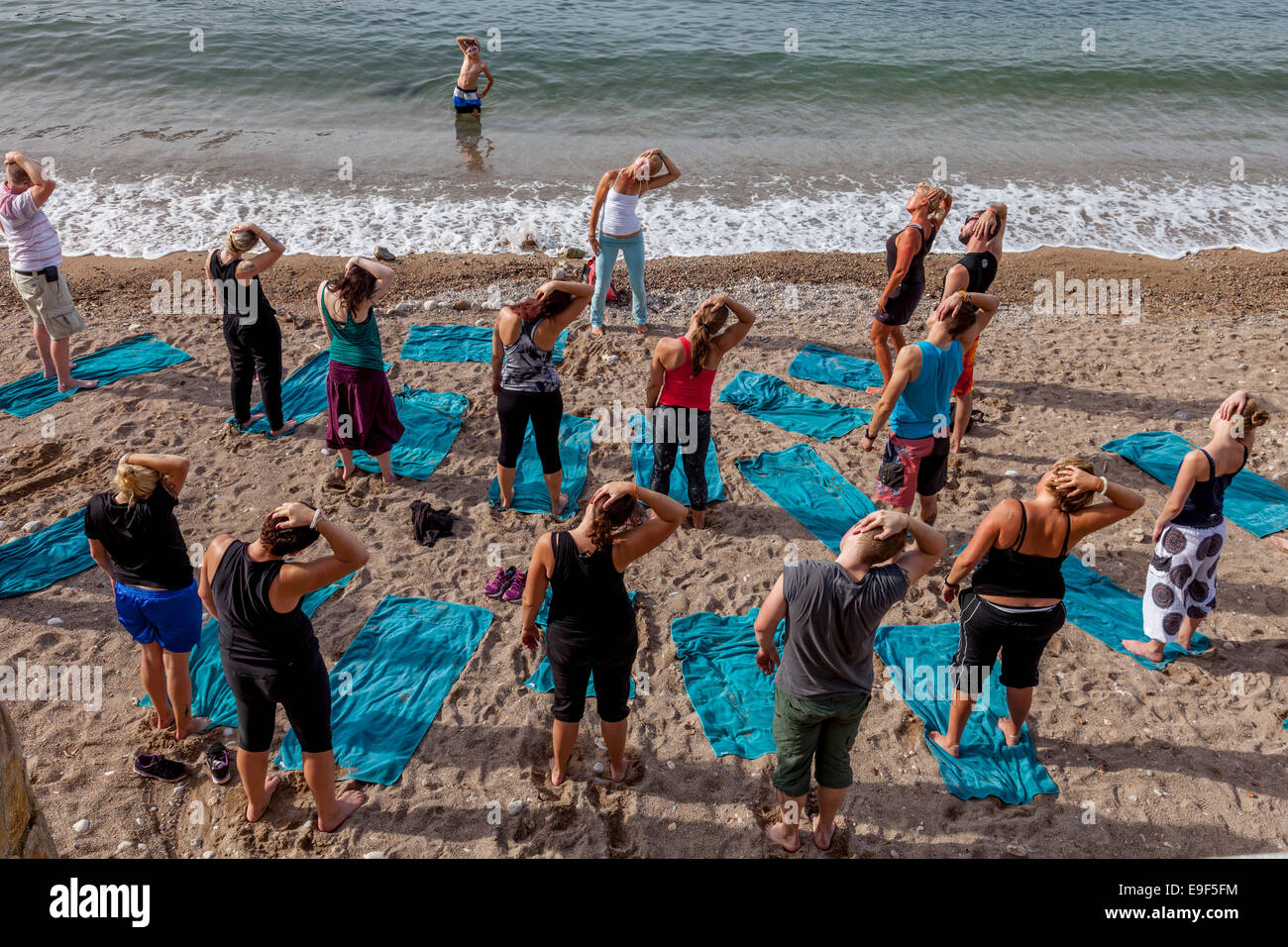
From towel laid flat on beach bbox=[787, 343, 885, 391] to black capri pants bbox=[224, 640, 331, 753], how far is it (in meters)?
6.07

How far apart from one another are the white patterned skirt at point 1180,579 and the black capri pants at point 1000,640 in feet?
4.37

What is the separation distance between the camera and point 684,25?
2211cm

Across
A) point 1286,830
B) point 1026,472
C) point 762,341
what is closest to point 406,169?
point 762,341

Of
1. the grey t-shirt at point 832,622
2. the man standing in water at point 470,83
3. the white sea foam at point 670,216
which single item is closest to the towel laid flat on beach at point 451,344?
the white sea foam at point 670,216

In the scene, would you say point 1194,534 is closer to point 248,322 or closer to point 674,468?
point 674,468

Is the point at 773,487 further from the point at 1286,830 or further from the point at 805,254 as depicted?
the point at 805,254

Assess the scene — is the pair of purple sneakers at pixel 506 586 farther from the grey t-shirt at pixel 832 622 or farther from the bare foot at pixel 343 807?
the grey t-shirt at pixel 832 622

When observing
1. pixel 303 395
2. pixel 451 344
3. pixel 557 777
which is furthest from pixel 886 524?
pixel 451 344

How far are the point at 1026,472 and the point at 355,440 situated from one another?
18.9 ft

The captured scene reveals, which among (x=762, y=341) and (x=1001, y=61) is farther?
(x=1001, y=61)

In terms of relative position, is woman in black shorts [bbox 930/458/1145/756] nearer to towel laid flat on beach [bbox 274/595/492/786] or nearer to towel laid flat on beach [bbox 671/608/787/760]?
towel laid flat on beach [bbox 671/608/787/760]

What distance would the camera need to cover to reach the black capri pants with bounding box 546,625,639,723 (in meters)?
4.02

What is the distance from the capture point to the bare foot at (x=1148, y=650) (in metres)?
5.41

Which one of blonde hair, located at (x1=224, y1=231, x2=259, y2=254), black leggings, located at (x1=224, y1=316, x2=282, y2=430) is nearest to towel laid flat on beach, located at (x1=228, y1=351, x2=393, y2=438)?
black leggings, located at (x1=224, y1=316, x2=282, y2=430)
